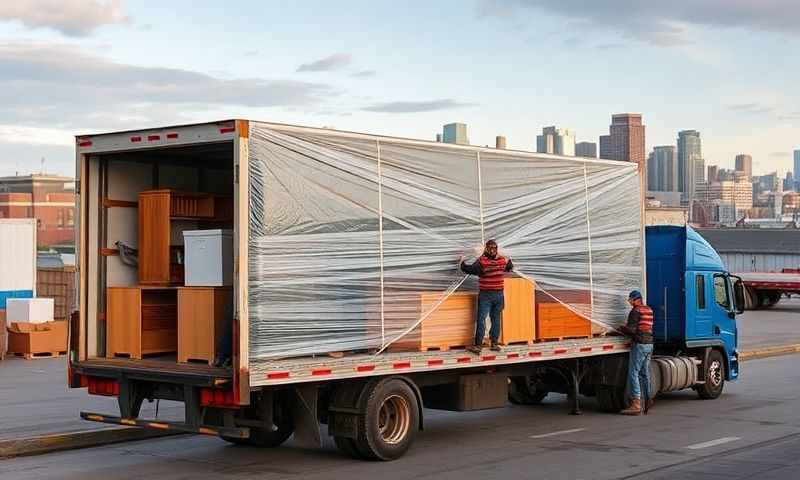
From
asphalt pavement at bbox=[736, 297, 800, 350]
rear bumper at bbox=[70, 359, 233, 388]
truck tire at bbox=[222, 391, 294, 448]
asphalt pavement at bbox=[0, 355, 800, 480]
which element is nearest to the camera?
rear bumper at bbox=[70, 359, 233, 388]

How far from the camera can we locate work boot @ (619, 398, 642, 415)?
16.0 m

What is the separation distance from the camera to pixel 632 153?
175000mm

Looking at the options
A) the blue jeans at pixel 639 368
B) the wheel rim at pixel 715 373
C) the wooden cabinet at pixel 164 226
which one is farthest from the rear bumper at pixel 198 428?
the wheel rim at pixel 715 373

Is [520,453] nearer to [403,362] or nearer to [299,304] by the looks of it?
[403,362]

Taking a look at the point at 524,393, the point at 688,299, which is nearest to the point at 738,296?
the point at 688,299

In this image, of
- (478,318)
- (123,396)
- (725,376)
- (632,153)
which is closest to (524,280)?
(478,318)

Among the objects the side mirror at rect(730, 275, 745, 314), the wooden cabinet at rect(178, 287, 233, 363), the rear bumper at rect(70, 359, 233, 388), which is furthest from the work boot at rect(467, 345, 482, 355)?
the side mirror at rect(730, 275, 745, 314)

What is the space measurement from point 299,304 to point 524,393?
7.25 m

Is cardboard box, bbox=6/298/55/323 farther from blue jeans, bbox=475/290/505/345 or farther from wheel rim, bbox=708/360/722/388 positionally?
wheel rim, bbox=708/360/722/388

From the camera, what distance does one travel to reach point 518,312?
13641mm

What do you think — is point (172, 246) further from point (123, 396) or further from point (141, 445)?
point (141, 445)

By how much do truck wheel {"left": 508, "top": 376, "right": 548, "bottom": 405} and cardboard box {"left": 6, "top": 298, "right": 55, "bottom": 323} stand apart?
11.7 meters

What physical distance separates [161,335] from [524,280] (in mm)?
4469

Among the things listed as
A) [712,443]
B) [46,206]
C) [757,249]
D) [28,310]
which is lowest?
[712,443]
